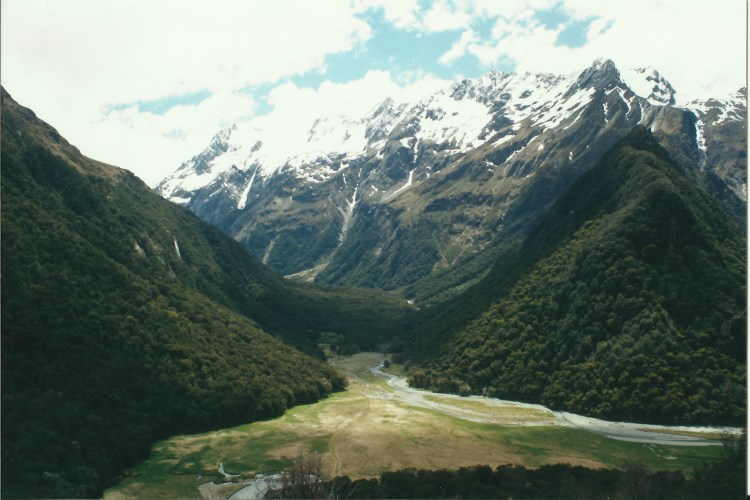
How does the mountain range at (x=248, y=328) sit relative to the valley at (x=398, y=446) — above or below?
above

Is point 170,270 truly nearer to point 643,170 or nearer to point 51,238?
point 51,238

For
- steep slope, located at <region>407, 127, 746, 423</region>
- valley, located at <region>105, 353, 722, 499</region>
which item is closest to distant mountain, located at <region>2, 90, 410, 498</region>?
valley, located at <region>105, 353, 722, 499</region>

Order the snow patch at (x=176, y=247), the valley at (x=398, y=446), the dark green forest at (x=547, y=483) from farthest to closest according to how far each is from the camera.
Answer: the snow patch at (x=176, y=247)
the valley at (x=398, y=446)
the dark green forest at (x=547, y=483)

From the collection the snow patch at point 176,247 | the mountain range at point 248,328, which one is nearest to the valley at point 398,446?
the mountain range at point 248,328

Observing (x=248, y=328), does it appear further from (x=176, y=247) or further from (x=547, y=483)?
(x=547, y=483)

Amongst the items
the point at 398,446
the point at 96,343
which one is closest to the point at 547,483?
the point at 398,446

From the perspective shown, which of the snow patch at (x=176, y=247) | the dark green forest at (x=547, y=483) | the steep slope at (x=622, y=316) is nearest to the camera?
the dark green forest at (x=547, y=483)

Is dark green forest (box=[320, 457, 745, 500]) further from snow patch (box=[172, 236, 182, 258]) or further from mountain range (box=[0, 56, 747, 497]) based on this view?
snow patch (box=[172, 236, 182, 258])

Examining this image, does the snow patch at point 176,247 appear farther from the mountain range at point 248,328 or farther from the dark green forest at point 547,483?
the dark green forest at point 547,483
